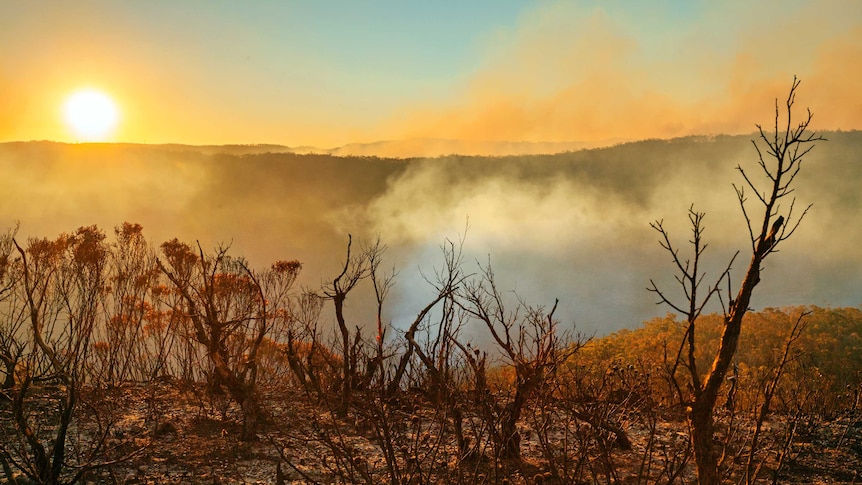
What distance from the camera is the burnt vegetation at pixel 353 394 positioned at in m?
4.54

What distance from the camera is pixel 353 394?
32.7 ft

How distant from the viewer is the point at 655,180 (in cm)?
5419

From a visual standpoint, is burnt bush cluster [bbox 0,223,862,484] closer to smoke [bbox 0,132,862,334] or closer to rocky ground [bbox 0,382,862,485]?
rocky ground [bbox 0,382,862,485]

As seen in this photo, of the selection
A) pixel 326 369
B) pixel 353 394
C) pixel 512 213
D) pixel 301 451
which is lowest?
pixel 301 451

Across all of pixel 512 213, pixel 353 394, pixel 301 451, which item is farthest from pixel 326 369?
pixel 512 213

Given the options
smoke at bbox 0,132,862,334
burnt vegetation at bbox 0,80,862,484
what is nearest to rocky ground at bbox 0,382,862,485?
burnt vegetation at bbox 0,80,862,484

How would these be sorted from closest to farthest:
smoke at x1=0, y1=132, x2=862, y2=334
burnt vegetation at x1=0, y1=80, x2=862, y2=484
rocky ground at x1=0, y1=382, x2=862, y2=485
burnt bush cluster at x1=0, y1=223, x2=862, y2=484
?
1. burnt vegetation at x1=0, y1=80, x2=862, y2=484
2. burnt bush cluster at x1=0, y1=223, x2=862, y2=484
3. rocky ground at x1=0, y1=382, x2=862, y2=485
4. smoke at x1=0, y1=132, x2=862, y2=334

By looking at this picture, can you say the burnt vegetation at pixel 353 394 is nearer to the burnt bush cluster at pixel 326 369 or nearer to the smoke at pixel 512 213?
the burnt bush cluster at pixel 326 369

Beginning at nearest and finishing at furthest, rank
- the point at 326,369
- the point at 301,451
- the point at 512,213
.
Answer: the point at 301,451, the point at 326,369, the point at 512,213

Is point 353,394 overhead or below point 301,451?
overhead

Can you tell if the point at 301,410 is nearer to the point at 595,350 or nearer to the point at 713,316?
the point at 595,350

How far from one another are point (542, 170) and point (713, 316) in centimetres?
4421

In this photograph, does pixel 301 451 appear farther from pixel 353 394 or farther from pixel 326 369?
pixel 326 369

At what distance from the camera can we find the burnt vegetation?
4543mm
